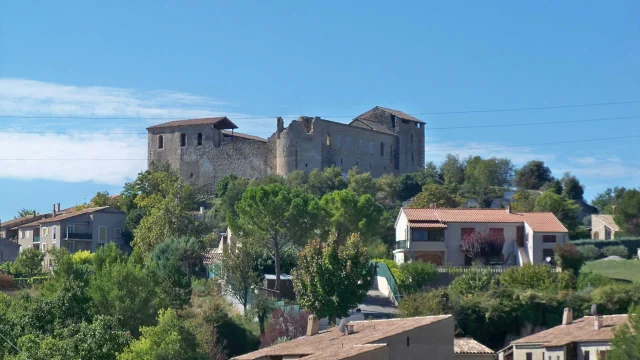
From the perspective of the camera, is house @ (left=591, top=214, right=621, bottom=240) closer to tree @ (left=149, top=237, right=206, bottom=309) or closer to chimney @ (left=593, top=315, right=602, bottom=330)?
tree @ (left=149, top=237, right=206, bottom=309)

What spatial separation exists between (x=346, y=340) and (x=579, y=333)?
33.9 ft

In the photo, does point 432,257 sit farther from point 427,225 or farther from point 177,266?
point 177,266

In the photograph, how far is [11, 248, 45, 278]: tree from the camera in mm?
70000

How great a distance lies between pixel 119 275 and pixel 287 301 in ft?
31.4

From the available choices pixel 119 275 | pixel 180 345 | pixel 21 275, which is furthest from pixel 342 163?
pixel 180 345

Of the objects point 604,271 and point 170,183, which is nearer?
point 604,271

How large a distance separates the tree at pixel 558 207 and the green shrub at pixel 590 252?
12.1m

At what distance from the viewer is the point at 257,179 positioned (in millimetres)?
101000

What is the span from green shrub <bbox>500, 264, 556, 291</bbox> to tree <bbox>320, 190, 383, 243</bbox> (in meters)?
11.2

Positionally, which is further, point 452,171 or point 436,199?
point 452,171

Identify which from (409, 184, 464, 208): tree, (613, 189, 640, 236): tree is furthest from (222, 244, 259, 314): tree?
(613, 189, 640, 236): tree

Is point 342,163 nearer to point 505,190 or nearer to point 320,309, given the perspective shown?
point 505,190

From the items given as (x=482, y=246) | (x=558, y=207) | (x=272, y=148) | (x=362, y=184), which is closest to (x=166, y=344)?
(x=482, y=246)

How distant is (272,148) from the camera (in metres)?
105
